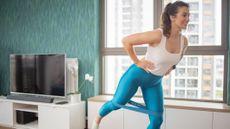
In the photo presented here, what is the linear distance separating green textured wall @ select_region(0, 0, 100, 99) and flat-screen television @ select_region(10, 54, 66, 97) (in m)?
0.30

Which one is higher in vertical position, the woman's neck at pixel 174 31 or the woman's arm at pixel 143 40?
the woman's neck at pixel 174 31

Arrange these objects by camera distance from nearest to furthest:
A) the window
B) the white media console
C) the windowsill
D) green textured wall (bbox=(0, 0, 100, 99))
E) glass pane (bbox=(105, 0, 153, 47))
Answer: the windowsill, the window, the white media console, glass pane (bbox=(105, 0, 153, 47)), green textured wall (bbox=(0, 0, 100, 99))

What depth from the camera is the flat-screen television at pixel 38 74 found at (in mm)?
3432

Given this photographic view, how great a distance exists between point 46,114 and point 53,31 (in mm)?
1322

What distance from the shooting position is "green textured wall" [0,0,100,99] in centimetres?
356

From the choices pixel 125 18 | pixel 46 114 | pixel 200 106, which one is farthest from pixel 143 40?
pixel 46 114

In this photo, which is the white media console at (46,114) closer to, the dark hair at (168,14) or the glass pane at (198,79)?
the glass pane at (198,79)

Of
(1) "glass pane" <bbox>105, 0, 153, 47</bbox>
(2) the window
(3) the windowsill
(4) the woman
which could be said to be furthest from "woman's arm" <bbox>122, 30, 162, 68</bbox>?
(1) "glass pane" <bbox>105, 0, 153, 47</bbox>

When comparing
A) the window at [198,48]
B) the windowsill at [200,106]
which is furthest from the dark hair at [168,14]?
the window at [198,48]

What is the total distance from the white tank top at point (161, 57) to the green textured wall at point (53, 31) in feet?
5.86

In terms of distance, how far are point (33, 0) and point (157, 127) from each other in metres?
3.11

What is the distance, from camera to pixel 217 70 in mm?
3088

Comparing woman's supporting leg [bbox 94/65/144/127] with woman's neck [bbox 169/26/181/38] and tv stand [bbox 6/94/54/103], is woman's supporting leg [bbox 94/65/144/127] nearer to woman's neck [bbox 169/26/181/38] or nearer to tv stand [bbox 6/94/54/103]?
woman's neck [bbox 169/26/181/38]

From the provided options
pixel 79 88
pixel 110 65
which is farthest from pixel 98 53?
pixel 79 88
